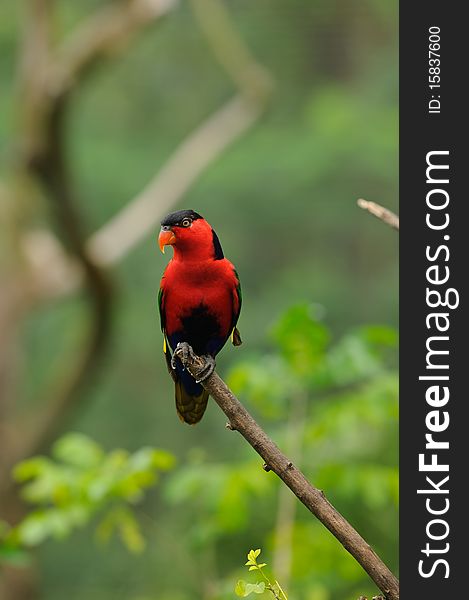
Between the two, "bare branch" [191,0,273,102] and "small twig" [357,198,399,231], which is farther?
"bare branch" [191,0,273,102]

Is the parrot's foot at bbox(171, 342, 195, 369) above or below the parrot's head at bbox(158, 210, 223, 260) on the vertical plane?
below

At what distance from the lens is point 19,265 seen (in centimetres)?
504

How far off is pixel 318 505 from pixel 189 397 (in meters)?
0.36

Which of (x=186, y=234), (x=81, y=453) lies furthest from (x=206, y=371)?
(x=81, y=453)

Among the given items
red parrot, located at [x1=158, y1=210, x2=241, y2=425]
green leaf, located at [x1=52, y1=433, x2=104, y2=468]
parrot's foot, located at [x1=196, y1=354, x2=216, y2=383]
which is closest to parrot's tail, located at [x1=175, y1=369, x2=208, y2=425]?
red parrot, located at [x1=158, y1=210, x2=241, y2=425]

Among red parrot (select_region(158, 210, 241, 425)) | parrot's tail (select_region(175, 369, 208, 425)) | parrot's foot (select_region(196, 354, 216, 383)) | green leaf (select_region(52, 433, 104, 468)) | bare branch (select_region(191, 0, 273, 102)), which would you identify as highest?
bare branch (select_region(191, 0, 273, 102))

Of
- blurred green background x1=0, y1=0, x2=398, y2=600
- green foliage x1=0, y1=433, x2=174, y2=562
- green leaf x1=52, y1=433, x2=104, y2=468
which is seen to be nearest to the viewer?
green foliage x1=0, y1=433, x2=174, y2=562

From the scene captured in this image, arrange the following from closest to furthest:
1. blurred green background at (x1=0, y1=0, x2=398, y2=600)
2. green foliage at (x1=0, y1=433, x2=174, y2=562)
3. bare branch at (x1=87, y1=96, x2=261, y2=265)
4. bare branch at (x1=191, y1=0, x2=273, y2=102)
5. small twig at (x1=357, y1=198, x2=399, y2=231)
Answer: small twig at (x1=357, y1=198, x2=399, y2=231)
green foliage at (x1=0, y1=433, x2=174, y2=562)
bare branch at (x1=87, y1=96, x2=261, y2=265)
bare branch at (x1=191, y1=0, x2=273, y2=102)
blurred green background at (x1=0, y1=0, x2=398, y2=600)

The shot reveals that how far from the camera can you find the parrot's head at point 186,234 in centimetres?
142

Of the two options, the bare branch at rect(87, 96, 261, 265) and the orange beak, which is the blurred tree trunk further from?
the orange beak

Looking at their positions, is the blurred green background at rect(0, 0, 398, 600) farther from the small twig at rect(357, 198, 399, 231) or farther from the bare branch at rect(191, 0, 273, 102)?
the small twig at rect(357, 198, 399, 231)

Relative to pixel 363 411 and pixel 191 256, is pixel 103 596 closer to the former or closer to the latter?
pixel 363 411

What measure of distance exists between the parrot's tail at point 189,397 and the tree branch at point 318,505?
0.23 meters

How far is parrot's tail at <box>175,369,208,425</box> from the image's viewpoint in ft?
5.09
